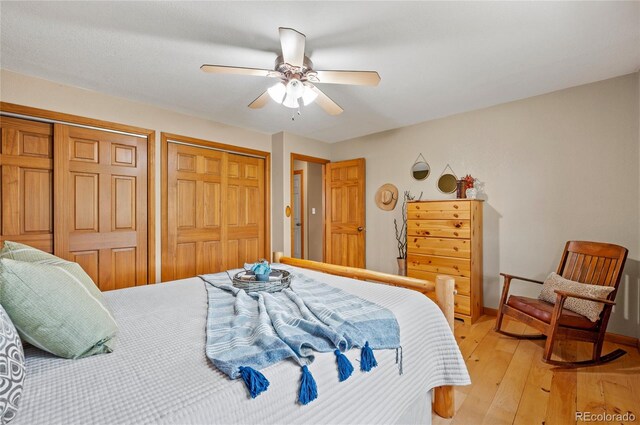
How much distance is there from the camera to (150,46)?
2104 millimetres

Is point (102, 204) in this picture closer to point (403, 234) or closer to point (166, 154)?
point (166, 154)

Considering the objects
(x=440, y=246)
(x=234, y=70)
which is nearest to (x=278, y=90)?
(x=234, y=70)

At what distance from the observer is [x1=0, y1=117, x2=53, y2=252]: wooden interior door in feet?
8.07

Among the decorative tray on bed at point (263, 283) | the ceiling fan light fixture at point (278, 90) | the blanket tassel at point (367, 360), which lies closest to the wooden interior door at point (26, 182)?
the decorative tray on bed at point (263, 283)

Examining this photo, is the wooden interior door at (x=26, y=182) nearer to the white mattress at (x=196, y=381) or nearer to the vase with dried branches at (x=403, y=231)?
the white mattress at (x=196, y=381)

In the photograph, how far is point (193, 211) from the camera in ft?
11.7

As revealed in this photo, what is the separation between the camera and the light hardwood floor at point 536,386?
5.62ft

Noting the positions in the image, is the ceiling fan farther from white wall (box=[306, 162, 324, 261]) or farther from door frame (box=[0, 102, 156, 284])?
white wall (box=[306, 162, 324, 261])

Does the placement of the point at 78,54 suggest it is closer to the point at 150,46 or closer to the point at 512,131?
the point at 150,46

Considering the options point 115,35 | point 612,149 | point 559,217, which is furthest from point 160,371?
point 612,149

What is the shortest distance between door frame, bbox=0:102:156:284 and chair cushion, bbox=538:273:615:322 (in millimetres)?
3895

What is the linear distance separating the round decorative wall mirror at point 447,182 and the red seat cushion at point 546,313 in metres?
1.44

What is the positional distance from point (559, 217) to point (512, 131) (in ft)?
3.31

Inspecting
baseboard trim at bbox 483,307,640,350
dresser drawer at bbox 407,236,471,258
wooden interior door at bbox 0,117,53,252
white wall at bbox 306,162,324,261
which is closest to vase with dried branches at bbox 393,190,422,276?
dresser drawer at bbox 407,236,471,258
